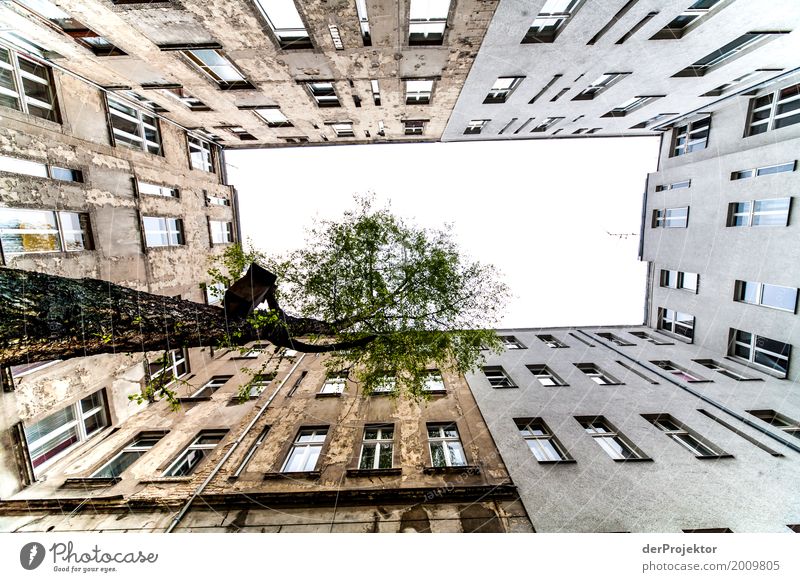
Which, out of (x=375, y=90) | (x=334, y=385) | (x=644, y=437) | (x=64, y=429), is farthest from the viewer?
(x=375, y=90)

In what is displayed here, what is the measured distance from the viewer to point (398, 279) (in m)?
10.5

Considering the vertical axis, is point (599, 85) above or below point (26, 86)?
above

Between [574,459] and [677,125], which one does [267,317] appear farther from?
[677,125]

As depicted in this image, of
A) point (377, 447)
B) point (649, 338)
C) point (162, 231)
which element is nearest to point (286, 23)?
point (162, 231)

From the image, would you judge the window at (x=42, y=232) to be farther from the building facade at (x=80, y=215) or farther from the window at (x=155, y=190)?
the window at (x=155, y=190)

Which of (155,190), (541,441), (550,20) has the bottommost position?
(541,441)

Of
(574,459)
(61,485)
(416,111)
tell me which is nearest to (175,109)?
(416,111)

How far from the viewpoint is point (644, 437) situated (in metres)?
8.75

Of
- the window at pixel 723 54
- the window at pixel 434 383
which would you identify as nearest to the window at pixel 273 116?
the window at pixel 434 383

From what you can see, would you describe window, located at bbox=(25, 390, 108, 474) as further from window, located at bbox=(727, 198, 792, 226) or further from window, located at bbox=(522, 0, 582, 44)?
window, located at bbox=(727, 198, 792, 226)

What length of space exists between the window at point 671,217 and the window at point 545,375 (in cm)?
1110

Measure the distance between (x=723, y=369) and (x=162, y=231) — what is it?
26.3 m

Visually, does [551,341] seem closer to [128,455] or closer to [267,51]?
[267,51]

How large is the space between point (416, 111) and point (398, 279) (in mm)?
9146
